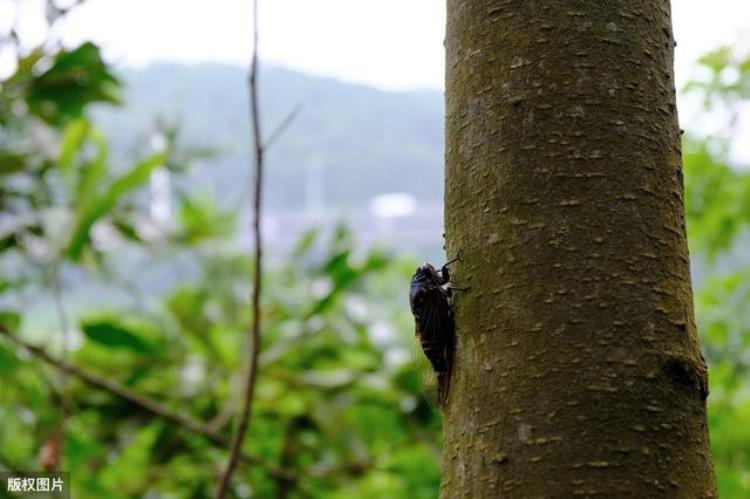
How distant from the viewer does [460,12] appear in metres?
0.81

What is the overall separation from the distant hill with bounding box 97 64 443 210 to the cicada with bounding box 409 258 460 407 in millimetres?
3184

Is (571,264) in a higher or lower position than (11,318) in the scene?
lower

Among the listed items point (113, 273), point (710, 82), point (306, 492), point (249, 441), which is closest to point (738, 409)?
point (710, 82)

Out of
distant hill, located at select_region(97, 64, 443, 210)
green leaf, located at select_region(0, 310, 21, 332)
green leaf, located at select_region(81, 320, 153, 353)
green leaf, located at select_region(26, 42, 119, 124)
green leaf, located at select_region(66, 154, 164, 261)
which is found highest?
distant hill, located at select_region(97, 64, 443, 210)

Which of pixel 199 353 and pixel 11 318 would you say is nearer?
pixel 11 318

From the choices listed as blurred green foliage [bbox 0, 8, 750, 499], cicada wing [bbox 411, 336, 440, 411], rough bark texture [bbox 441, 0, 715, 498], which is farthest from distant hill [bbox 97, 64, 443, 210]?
rough bark texture [bbox 441, 0, 715, 498]

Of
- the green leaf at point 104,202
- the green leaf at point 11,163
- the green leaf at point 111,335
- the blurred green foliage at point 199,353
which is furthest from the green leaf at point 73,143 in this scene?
the green leaf at point 111,335

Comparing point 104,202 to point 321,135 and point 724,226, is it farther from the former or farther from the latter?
point 321,135

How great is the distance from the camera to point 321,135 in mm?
5477

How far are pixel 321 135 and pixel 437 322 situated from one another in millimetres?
4716

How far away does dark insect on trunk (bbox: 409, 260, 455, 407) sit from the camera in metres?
0.80

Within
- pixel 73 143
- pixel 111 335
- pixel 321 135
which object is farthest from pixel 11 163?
pixel 321 135

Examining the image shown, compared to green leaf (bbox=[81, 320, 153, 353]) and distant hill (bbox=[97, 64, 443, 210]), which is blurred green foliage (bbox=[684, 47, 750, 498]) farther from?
distant hill (bbox=[97, 64, 443, 210])

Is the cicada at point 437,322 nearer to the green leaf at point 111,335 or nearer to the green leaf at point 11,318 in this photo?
the green leaf at point 111,335
